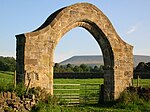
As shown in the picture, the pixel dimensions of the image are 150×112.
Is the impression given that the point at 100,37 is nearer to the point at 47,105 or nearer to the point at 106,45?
the point at 106,45

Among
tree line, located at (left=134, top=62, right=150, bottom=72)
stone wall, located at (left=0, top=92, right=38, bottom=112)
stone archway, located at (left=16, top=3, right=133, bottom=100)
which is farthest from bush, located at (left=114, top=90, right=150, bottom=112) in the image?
tree line, located at (left=134, top=62, right=150, bottom=72)

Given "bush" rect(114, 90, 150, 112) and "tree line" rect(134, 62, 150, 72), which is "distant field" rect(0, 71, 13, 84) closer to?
"bush" rect(114, 90, 150, 112)

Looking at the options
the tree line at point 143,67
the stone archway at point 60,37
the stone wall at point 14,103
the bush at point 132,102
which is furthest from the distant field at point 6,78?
the tree line at point 143,67

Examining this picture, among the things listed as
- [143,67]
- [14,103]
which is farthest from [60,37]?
[143,67]

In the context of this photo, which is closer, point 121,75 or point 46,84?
point 46,84

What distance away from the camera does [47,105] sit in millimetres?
14625

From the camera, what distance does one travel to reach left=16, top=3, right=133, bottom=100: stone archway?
15.8 meters

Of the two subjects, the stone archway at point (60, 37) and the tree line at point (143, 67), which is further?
the tree line at point (143, 67)

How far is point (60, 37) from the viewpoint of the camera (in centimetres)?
1691

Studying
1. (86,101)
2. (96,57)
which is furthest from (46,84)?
(96,57)

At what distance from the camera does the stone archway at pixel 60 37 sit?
51.7 ft

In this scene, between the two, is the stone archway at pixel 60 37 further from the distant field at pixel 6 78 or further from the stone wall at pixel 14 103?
the stone wall at pixel 14 103

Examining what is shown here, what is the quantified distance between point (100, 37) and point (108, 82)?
2.59 m

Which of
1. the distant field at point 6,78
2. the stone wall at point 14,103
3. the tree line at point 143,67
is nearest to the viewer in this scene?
the stone wall at point 14,103
